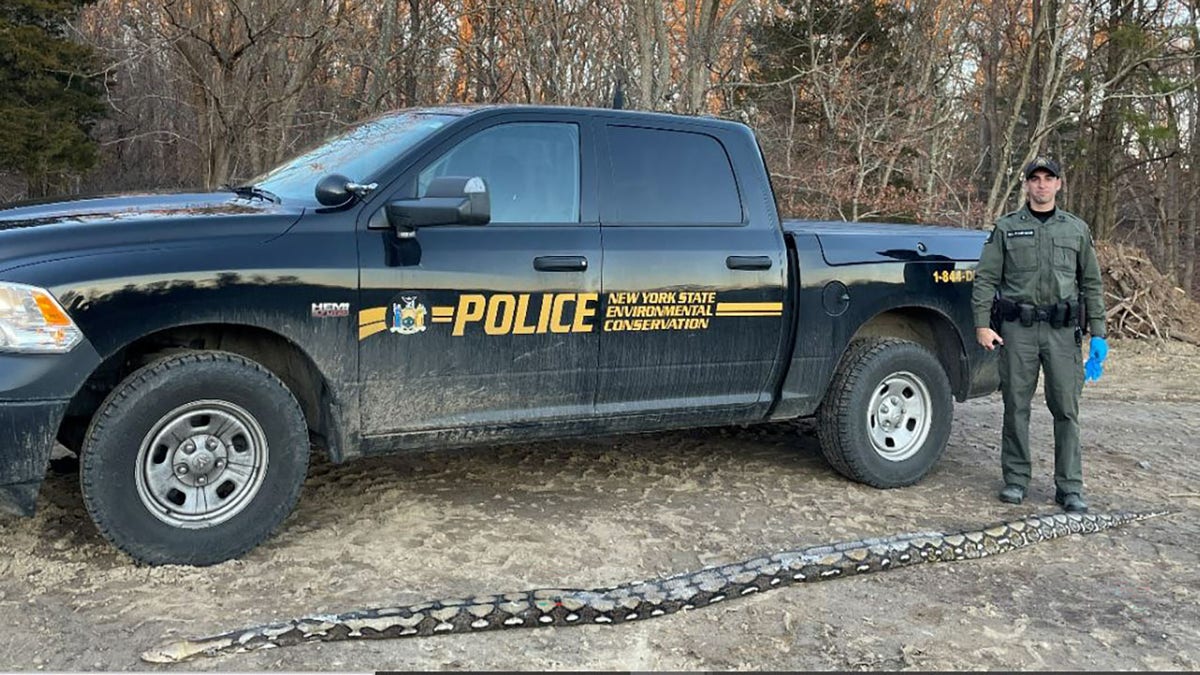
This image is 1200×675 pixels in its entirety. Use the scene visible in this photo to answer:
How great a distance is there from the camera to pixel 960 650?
10.8 feet

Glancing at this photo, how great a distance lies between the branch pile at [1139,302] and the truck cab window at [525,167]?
9317 mm

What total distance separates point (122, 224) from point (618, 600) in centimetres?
227

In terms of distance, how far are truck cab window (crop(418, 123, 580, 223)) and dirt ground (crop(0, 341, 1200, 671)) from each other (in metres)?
1.43

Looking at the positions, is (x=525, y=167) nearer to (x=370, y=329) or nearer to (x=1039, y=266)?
(x=370, y=329)

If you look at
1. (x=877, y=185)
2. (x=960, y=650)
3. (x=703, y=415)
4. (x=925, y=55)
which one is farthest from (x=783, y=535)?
(x=925, y=55)

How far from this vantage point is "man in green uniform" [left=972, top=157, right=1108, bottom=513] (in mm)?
5020

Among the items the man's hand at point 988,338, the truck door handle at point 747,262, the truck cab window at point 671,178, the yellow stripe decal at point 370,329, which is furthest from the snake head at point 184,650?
the man's hand at point 988,338

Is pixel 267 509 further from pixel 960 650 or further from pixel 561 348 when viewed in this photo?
pixel 960 650

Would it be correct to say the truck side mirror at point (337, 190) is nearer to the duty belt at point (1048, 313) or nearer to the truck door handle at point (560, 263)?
the truck door handle at point (560, 263)

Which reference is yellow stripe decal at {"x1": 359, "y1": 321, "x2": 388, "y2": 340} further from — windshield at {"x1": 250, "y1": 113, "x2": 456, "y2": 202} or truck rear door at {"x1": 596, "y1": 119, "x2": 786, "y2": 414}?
truck rear door at {"x1": 596, "y1": 119, "x2": 786, "y2": 414}

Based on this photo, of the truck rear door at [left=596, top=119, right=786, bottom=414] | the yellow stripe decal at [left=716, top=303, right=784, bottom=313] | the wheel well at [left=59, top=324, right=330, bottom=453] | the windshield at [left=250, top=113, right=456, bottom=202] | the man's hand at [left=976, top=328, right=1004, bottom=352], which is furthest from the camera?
the man's hand at [left=976, top=328, right=1004, bottom=352]

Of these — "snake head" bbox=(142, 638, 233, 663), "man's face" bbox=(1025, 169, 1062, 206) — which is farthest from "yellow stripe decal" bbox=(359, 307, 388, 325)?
"man's face" bbox=(1025, 169, 1062, 206)

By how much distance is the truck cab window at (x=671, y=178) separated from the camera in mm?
4551

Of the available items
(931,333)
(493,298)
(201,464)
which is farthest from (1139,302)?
(201,464)
